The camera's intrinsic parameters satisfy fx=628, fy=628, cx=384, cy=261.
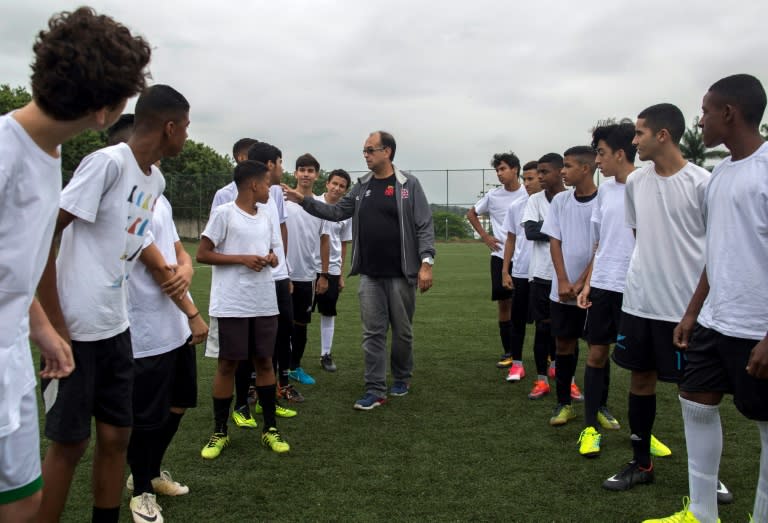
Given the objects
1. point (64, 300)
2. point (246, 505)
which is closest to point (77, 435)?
point (64, 300)

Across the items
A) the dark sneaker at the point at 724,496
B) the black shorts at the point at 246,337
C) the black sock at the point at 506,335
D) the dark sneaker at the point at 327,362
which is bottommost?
the dark sneaker at the point at 327,362

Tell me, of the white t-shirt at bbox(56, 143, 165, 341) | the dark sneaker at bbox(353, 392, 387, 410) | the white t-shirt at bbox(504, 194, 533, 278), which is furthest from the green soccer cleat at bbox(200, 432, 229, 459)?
the white t-shirt at bbox(504, 194, 533, 278)

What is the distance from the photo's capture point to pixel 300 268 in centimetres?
654

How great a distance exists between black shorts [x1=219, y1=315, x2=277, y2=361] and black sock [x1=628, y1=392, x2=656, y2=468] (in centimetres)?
247

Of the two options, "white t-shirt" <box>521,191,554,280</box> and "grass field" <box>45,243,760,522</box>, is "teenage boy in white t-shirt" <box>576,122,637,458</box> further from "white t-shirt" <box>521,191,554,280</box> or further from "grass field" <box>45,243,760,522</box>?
"white t-shirt" <box>521,191,554,280</box>

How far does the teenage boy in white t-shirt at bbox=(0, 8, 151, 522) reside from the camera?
5.72ft

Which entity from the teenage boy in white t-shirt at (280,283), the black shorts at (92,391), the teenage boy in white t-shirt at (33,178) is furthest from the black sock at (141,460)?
the teenage boy in white t-shirt at (280,283)

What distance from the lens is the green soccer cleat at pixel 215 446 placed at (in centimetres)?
425

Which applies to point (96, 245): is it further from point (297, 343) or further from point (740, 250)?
point (297, 343)

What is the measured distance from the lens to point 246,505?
350 centimetres

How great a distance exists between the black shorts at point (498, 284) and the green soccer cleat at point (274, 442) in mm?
3429

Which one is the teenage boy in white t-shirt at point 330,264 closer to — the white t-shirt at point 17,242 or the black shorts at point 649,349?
the black shorts at point 649,349

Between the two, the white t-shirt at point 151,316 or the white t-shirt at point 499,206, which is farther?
the white t-shirt at point 499,206

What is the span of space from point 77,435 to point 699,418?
9.53 ft
